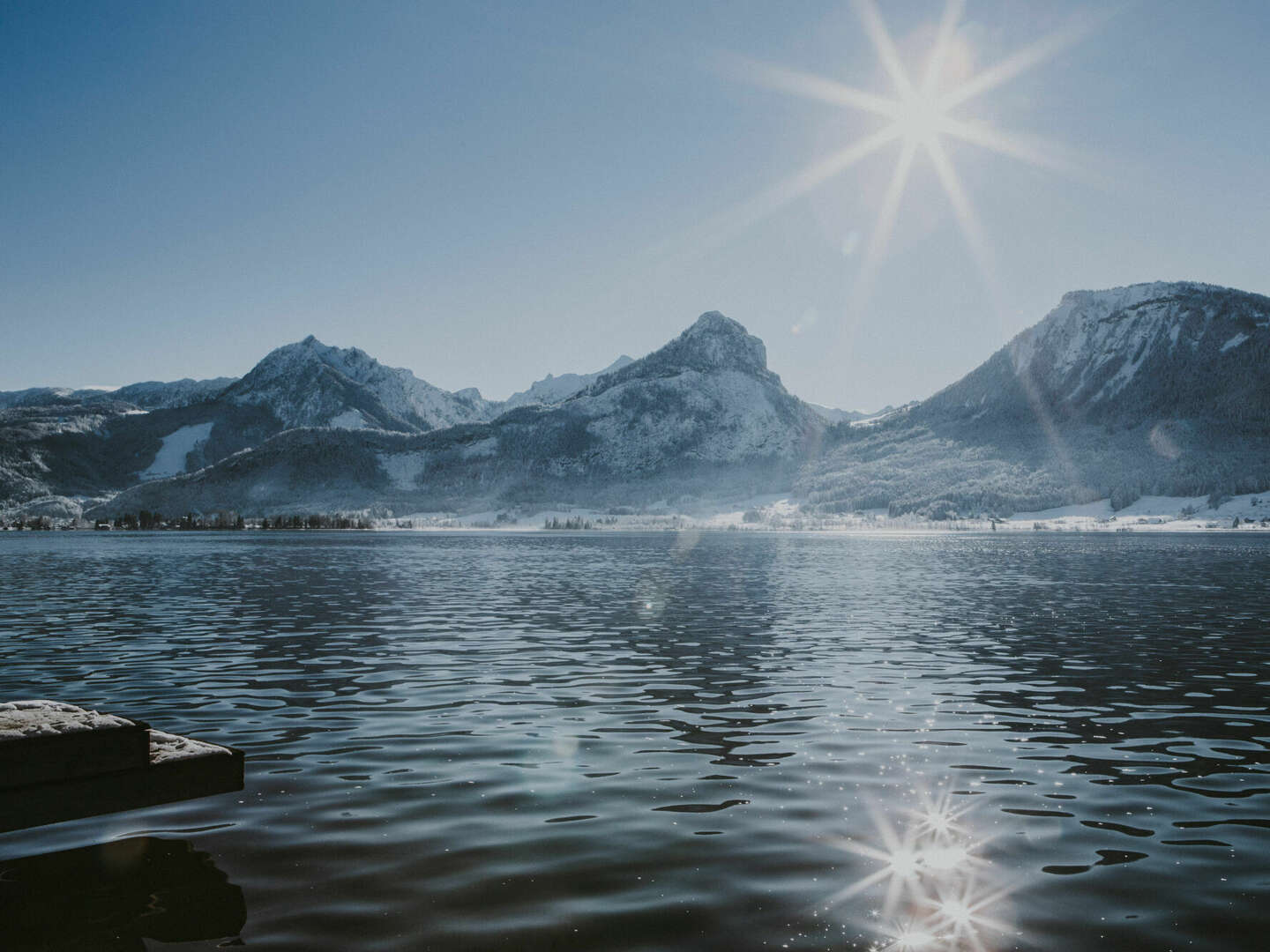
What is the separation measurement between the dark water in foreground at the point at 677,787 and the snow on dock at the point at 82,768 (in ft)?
2.64

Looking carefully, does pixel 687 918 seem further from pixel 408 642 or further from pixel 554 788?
pixel 408 642

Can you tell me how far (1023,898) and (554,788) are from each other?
23.4 ft

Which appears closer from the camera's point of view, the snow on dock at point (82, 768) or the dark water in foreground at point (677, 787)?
the dark water in foreground at point (677, 787)

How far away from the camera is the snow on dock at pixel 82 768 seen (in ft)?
34.6

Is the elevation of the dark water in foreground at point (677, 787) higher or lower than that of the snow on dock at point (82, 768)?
lower

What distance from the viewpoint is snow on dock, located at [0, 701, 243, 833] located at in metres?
10.5

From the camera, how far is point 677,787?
15.1 metres

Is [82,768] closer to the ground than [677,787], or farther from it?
farther from it

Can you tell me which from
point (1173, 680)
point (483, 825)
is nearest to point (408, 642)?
point (483, 825)

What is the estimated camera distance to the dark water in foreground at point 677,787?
10.0 metres

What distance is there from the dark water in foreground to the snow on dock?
2.64ft

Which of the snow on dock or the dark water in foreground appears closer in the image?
the dark water in foreground

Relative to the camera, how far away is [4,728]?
10727mm

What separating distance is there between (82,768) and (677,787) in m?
8.25
